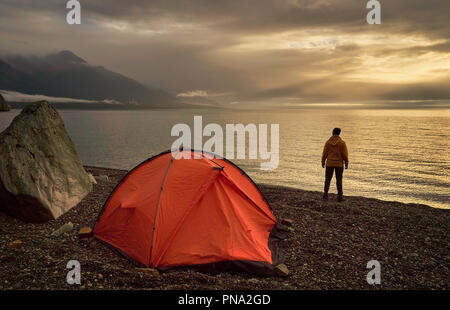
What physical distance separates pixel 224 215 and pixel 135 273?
2447 millimetres

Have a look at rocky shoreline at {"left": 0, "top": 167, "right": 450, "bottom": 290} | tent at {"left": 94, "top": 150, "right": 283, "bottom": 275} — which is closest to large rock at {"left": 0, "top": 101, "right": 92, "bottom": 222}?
rocky shoreline at {"left": 0, "top": 167, "right": 450, "bottom": 290}

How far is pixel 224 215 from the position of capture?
Answer: 6.93m

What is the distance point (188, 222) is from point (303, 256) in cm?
327

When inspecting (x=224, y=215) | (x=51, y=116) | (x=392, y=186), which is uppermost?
(x=51, y=116)

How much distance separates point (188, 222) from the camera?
270 inches

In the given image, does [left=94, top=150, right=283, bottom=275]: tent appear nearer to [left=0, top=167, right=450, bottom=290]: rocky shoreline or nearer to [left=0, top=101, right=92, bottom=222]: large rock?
[left=0, top=167, right=450, bottom=290]: rocky shoreline

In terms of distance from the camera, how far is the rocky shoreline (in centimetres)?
566

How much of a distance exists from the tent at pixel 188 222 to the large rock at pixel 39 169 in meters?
2.23

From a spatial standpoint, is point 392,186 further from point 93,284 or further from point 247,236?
point 93,284

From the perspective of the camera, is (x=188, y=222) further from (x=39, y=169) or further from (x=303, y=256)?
(x=39, y=169)

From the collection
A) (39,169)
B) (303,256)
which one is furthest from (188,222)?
(39,169)

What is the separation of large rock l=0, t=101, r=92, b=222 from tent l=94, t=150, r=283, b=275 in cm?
223
